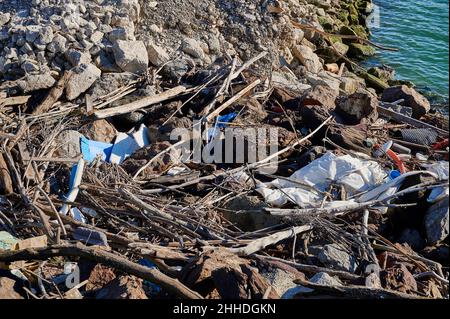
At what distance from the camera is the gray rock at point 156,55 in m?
7.32

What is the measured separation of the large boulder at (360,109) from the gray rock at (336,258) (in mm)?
2496

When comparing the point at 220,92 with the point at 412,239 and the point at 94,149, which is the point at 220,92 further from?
the point at 412,239

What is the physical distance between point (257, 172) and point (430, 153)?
189cm

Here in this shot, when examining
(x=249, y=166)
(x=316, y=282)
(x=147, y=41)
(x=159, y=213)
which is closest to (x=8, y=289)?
(x=159, y=213)

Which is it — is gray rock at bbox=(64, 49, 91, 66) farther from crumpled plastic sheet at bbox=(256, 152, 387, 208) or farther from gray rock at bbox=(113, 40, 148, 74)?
crumpled plastic sheet at bbox=(256, 152, 387, 208)

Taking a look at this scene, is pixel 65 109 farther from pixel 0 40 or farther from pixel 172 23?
pixel 172 23

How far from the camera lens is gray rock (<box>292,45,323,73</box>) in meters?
9.94

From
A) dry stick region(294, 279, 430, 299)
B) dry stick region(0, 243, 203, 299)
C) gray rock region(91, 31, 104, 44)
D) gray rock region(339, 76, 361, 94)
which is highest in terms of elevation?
gray rock region(91, 31, 104, 44)

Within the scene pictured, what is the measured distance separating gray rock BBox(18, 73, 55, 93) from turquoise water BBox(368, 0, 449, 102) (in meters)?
7.61

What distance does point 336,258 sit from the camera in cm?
458

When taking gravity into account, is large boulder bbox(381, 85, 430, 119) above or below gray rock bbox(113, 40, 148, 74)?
below

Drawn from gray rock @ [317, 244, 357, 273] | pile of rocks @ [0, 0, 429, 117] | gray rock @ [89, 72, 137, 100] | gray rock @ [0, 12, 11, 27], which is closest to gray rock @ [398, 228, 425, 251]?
gray rock @ [317, 244, 357, 273]
